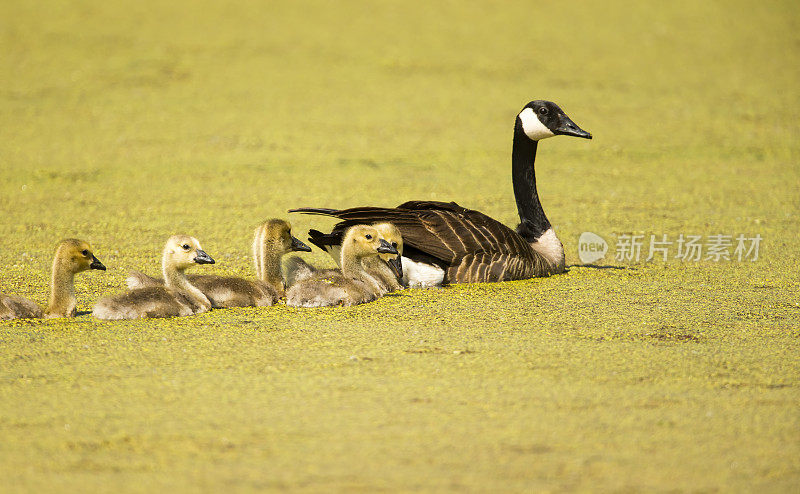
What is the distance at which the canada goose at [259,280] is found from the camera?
4.96 metres

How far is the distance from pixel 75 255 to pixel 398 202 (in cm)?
366

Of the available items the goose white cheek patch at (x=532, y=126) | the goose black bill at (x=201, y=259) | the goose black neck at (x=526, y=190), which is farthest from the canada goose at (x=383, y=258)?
the goose white cheek patch at (x=532, y=126)

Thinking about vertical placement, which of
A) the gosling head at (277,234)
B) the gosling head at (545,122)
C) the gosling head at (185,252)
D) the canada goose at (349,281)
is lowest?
the canada goose at (349,281)

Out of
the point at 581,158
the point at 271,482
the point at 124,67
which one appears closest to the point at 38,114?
the point at 124,67

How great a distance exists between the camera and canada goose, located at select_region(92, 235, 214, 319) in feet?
15.3

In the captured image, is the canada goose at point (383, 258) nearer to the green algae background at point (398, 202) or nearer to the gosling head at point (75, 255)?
the green algae background at point (398, 202)

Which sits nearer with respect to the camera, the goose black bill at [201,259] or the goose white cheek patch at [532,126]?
the goose black bill at [201,259]

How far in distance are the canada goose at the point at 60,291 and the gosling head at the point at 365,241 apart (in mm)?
1320

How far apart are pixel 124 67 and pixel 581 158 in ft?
19.2

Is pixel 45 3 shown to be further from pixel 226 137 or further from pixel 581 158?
pixel 581 158

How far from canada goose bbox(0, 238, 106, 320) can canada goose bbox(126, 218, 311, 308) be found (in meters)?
0.40

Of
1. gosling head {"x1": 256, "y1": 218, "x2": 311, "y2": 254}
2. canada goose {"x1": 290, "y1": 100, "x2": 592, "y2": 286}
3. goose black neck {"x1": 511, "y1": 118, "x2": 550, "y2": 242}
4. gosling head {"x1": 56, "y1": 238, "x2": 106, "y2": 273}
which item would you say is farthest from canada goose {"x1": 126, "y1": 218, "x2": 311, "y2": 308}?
goose black neck {"x1": 511, "y1": 118, "x2": 550, "y2": 242}

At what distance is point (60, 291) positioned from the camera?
4.68 m

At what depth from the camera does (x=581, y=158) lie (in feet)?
33.2
